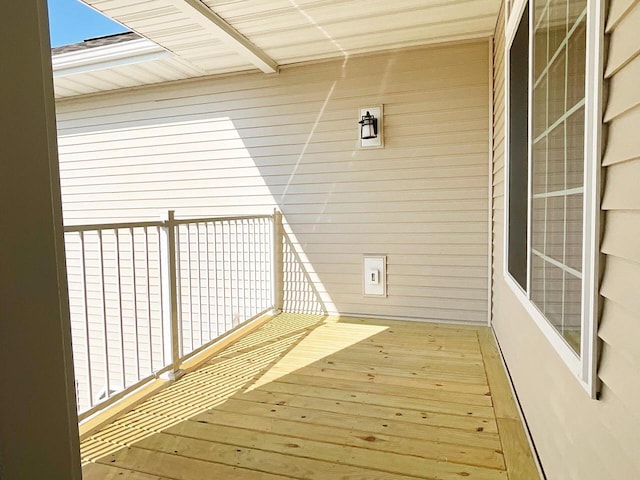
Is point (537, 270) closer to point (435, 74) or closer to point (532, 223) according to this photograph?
point (532, 223)

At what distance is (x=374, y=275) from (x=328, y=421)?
1.89 meters

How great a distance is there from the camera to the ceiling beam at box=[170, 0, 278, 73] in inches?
106

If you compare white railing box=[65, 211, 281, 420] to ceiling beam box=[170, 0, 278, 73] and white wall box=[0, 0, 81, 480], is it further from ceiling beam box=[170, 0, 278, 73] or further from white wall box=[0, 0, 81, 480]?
white wall box=[0, 0, 81, 480]

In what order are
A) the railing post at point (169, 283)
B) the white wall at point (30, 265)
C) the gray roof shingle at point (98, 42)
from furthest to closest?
the gray roof shingle at point (98, 42), the railing post at point (169, 283), the white wall at point (30, 265)

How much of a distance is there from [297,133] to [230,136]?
0.75m

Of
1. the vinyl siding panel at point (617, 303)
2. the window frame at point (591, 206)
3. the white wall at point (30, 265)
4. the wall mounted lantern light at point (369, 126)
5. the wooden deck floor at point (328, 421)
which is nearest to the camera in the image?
the white wall at point (30, 265)

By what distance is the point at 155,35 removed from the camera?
10.5ft

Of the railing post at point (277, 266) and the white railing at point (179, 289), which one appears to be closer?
the white railing at point (179, 289)

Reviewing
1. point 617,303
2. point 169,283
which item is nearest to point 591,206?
point 617,303

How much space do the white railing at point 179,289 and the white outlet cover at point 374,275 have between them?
93cm

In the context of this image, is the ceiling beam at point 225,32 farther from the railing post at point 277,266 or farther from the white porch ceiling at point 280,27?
the railing post at point 277,266

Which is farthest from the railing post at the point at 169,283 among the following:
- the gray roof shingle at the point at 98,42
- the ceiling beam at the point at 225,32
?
the gray roof shingle at the point at 98,42

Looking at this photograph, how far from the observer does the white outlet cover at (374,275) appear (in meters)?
3.71

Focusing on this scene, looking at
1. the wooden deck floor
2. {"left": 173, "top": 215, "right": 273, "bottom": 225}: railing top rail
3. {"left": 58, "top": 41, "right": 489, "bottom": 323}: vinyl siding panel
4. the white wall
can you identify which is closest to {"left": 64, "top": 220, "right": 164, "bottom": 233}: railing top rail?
{"left": 173, "top": 215, "right": 273, "bottom": 225}: railing top rail
